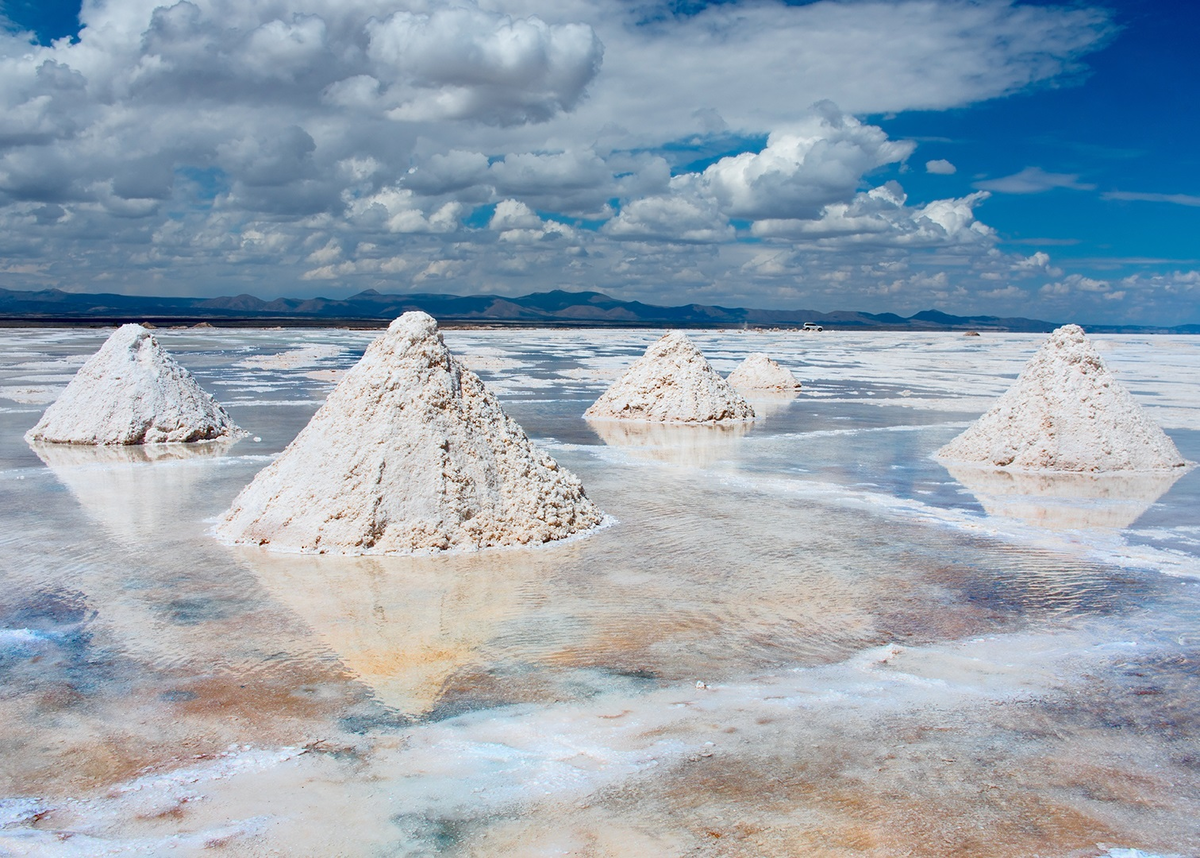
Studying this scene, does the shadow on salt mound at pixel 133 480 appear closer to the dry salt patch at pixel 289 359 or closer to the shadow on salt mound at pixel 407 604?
the shadow on salt mound at pixel 407 604

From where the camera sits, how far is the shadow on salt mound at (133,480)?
753 cm

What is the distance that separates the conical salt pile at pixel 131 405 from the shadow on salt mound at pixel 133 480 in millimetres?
180

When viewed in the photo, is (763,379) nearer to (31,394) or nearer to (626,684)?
(31,394)

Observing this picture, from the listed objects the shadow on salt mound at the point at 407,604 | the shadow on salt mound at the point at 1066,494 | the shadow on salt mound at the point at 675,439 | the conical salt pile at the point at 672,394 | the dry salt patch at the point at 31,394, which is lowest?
the dry salt patch at the point at 31,394

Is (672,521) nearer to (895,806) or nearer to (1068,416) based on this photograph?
(895,806)

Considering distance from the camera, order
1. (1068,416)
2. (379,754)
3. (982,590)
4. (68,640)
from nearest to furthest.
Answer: (379,754)
(68,640)
(982,590)
(1068,416)

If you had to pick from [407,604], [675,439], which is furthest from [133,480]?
[675,439]

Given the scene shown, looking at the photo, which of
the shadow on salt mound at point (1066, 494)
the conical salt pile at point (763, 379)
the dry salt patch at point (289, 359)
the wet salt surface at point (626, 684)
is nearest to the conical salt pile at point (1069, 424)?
the shadow on salt mound at point (1066, 494)

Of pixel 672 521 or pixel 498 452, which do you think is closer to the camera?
pixel 498 452

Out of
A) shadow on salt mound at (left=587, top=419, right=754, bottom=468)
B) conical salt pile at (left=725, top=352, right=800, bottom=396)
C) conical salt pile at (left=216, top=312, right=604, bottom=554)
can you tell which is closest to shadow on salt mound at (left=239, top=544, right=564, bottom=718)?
conical salt pile at (left=216, top=312, right=604, bottom=554)

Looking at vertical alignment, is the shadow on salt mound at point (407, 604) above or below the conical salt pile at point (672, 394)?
A: below

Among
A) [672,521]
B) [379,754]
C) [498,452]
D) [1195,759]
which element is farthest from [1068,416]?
[379,754]

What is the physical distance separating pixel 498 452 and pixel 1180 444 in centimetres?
1049

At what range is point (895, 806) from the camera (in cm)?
325
